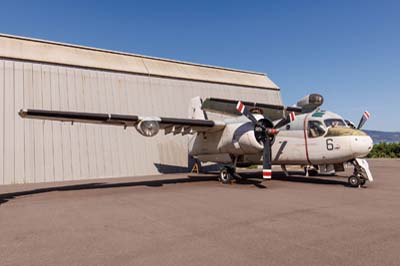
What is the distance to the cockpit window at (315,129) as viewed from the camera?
14578 mm

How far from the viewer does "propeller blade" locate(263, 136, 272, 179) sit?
47.1ft

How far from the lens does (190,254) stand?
16.5ft

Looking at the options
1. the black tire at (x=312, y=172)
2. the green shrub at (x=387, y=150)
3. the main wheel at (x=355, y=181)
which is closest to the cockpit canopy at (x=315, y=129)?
the main wheel at (x=355, y=181)

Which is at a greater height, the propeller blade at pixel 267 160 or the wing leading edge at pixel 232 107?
the wing leading edge at pixel 232 107

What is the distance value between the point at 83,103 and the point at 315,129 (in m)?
16.5

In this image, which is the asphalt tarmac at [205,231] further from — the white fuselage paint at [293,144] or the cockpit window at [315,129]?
the cockpit window at [315,129]

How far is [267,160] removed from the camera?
48.0 ft

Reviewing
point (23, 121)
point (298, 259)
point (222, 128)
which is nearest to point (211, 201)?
point (298, 259)

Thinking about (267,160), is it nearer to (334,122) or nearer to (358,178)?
(334,122)

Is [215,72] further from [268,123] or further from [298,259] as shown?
[298,259]

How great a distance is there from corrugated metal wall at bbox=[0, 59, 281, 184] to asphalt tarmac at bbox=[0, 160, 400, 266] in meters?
10.1

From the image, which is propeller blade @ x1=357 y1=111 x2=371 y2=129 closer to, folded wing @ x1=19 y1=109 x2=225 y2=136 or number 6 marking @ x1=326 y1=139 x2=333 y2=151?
number 6 marking @ x1=326 y1=139 x2=333 y2=151

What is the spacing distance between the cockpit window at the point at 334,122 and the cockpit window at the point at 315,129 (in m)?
0.30

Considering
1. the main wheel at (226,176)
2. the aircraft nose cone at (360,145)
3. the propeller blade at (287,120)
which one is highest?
the propeller blade at (287,120)
